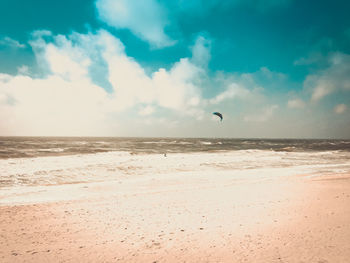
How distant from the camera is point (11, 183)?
1177cm

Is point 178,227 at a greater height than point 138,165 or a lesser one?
greater

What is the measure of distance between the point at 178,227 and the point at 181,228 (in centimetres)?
11

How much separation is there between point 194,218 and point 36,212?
5221 mm

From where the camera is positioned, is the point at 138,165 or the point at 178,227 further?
the point at 138,165

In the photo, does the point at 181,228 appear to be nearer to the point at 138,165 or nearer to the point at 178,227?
the point at 178,227

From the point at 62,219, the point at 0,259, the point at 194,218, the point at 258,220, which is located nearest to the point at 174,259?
the point at 194,218

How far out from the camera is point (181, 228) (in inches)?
210

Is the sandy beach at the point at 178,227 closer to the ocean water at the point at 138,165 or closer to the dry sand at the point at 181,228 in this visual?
the dry sand at the point at 181,228

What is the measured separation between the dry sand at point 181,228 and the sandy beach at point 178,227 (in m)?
0.02

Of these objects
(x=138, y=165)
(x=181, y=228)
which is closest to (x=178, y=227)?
(x=181, y=228)

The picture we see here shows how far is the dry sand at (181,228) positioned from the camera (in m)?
4.16

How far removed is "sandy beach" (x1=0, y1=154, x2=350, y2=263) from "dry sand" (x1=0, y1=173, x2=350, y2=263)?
0.02 meters

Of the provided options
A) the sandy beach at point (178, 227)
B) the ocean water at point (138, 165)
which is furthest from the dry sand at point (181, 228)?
the ocean water at point (138, 165)

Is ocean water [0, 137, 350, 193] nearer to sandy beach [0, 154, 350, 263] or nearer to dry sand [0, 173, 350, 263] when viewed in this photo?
sandy beach [0, 154, 350, 263]
